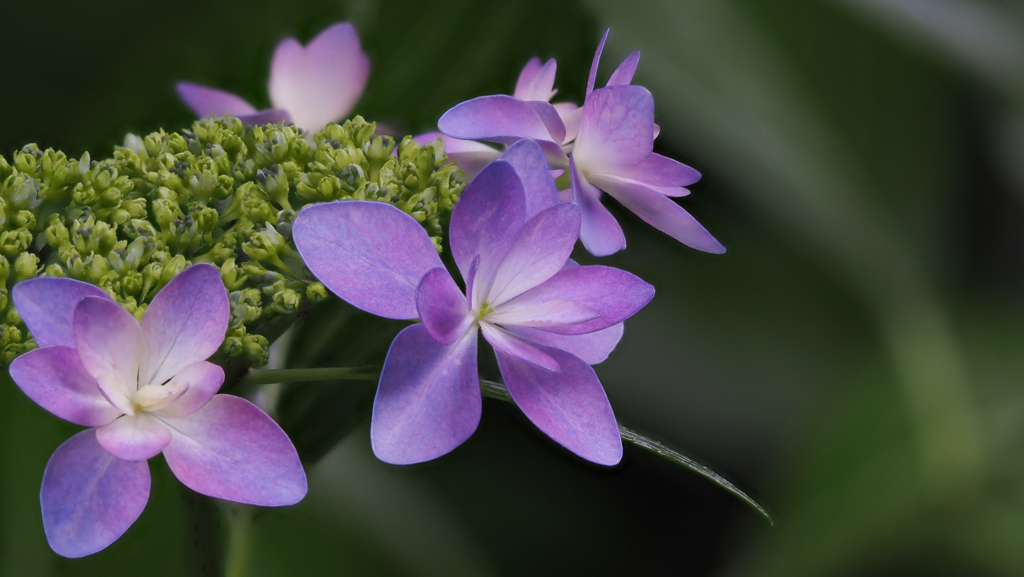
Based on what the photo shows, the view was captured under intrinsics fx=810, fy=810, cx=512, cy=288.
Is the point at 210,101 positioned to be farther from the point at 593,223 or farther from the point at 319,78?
the point at 593,223

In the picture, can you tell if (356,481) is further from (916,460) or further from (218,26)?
(916,460)

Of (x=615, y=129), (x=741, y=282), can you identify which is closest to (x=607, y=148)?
(x=615, y=129)

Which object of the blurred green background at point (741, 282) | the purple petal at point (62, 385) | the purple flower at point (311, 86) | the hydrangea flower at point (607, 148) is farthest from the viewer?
the blurred green background at point (741, 282)

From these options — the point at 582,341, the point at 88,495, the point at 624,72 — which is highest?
the point at 624,72

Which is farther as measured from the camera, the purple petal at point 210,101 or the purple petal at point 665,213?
the purple petal at point 210,101

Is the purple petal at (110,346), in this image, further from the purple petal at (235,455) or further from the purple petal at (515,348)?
the purple petal at (515,348)

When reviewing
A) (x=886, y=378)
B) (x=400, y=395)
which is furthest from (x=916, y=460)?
(x=400, y=395)

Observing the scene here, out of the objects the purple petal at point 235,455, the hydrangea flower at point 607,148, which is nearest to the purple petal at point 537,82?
the hydrangea flower at point 607,148
